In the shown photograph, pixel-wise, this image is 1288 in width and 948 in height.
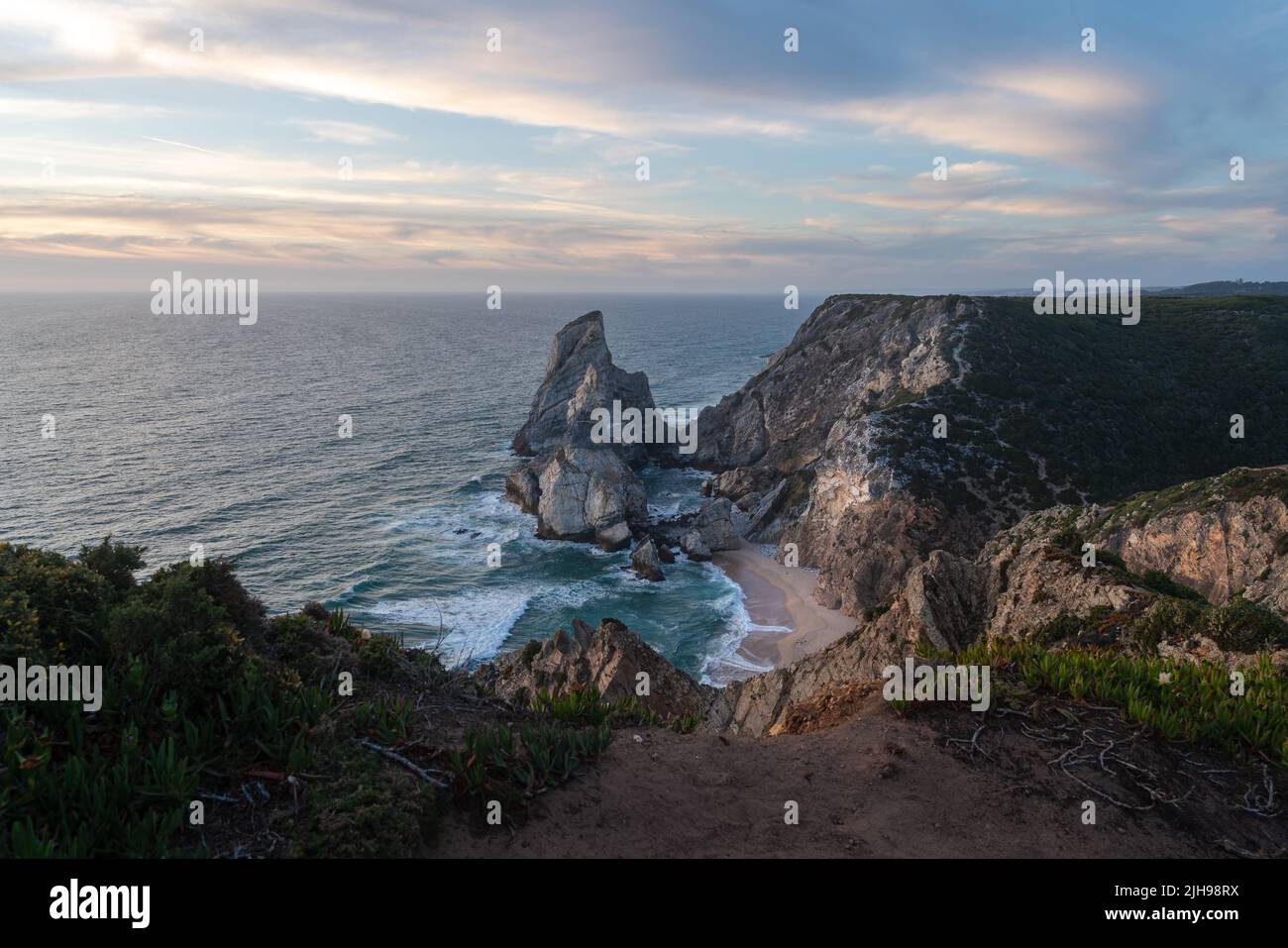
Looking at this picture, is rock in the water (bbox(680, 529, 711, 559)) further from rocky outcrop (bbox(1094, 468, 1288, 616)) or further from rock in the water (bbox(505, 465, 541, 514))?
rocky outcrop (bbox(1094, 468, 1288, 616))

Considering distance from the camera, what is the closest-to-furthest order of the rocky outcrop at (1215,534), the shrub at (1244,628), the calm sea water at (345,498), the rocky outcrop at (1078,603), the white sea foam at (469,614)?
the shrub at (1244,628) < the rocky outcrop at (1078,603) < the rocky outcrop at (1215,534) < the white sea foam at (469,614) < the calm sea water at (345,498)

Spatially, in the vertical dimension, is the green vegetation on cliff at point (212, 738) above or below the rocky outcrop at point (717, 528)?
above

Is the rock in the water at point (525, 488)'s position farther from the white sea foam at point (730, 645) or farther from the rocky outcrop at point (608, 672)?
the rocky outcrop at point (608, 672)

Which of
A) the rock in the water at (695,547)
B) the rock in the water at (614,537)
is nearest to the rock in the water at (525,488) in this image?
the rock in the water at (614,537)

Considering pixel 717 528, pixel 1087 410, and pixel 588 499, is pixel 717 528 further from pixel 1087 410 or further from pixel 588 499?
pixel 1087 410

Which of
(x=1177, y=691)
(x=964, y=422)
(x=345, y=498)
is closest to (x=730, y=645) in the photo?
(x=964, y=422)
